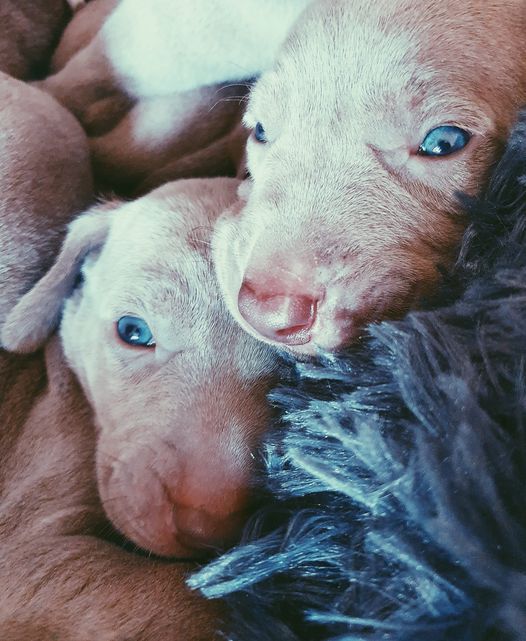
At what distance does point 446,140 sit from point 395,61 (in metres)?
0.13

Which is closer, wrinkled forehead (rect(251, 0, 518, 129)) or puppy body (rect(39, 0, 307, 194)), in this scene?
wrinkled forehead (rect(251, 0, 518, 129))

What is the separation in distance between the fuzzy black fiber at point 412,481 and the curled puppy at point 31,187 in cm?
73

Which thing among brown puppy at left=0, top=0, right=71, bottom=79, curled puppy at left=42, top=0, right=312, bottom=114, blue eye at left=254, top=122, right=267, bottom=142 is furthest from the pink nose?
brown puppy at left=0, top=0, right=71, bottom=79

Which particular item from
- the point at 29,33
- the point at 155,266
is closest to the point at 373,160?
the point at 155,266

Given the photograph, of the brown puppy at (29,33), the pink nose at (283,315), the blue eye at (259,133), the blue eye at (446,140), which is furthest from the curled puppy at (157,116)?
the pink nose at (283,315)

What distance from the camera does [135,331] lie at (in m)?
1.32

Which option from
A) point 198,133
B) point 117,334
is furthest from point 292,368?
point 198,133

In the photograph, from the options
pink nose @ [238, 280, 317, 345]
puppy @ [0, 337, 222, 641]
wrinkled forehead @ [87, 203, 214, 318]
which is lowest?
puppy @ [0, 337, 222, 641]

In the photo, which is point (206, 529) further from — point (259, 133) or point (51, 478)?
point (259, 133)

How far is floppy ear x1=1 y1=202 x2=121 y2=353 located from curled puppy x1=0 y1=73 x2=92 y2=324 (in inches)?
1.7

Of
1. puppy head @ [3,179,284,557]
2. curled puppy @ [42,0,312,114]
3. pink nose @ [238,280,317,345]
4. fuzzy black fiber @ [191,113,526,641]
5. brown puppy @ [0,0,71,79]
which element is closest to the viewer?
fuzzy black fiber @ [191,113,526,641]

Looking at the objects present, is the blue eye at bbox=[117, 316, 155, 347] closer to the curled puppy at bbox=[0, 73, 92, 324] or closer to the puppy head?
the puppy head

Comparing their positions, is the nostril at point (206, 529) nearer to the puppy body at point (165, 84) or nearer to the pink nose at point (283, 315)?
the pink nose at point (283, 315)

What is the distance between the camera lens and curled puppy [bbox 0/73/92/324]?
1.44 m
